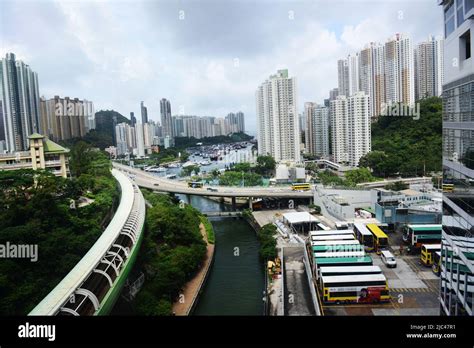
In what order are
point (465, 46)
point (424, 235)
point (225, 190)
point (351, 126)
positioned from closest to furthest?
point (465, 46) → point (424, 235) → point (225, 190) → point (351, 126)

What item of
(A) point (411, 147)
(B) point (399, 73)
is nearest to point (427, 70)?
(B) point (399, 73)

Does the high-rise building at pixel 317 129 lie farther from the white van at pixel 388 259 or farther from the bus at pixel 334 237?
the white van at pixel 388 259

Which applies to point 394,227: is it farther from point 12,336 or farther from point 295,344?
point 12,336

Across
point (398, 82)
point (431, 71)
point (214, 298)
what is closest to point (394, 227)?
point (214, 298)

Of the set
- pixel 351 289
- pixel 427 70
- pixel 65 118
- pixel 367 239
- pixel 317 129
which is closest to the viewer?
pixel 351 289

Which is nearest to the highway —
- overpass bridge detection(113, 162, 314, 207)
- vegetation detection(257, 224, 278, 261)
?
overpass bridge detection(113, 162, 314, 207)

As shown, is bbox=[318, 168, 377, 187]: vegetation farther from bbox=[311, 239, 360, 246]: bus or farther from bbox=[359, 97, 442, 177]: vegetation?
bbox=[311, 239, 360, 246]: bus

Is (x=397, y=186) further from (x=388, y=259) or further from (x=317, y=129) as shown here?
(x=317, y=129)
